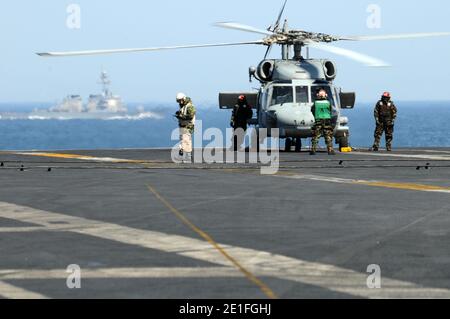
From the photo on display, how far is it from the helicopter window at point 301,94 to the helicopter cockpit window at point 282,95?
0.58ft

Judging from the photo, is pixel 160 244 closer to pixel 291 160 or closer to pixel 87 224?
pixel 87 224

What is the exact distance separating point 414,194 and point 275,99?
14792 millimetres

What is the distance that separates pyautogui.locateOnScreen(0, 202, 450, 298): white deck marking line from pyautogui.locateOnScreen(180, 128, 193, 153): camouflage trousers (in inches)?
486

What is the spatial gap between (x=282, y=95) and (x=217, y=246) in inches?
833

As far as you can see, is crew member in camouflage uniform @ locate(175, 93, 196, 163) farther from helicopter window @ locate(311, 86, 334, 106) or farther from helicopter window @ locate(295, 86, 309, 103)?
helicopter window @ locate(311, 86, 334, 106)

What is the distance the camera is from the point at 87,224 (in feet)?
49.3

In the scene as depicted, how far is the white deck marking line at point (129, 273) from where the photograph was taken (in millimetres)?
10719

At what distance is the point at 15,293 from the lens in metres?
9.87

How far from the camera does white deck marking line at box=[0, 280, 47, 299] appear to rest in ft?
31.8

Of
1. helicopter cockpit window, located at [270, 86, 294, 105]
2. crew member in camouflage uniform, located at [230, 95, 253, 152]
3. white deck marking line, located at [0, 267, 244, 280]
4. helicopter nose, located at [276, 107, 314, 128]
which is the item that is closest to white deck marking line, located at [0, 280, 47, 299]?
white deck marking line, located at [0, 267, 244, 280]

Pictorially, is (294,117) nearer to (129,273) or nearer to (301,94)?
(301,94)

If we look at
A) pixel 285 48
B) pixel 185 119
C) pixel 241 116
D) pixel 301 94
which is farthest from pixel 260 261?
pixel 285 48

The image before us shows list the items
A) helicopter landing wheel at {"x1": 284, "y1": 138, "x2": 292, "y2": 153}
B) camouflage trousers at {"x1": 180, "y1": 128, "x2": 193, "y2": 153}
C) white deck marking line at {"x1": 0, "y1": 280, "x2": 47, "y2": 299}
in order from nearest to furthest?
1. white deck marking line at {"x1": 0, "y1": 280, "x2": 47, "y2": 299}
2. camouflage trousers at {"x1": 180, "y1": 128, "x2": 193, "y2": 153}
3. helicopter landing wheel at {"x1": 284, "y1": 138, "x2": 292, "y2": 153}
